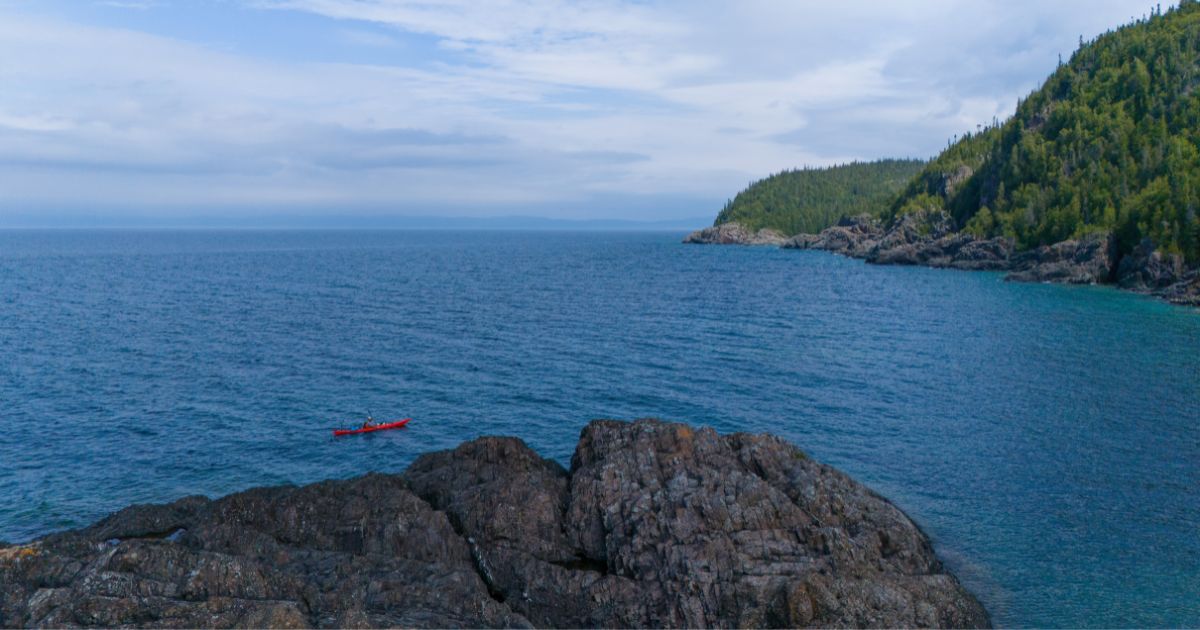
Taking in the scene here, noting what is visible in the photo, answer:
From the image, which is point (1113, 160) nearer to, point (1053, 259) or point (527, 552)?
point (1053, 259)

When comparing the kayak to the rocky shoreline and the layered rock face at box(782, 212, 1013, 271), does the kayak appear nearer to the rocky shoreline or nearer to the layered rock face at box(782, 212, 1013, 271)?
the rocky shoreline

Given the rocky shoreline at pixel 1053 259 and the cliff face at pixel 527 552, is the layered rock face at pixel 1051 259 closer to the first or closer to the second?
the rocky shoreline at pixel 1053 259

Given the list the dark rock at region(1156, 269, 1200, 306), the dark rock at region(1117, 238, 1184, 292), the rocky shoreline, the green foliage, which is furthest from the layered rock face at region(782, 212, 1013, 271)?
the dark rock at region(1156, 269, 1200, 306)

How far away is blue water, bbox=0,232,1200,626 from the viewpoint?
118ft

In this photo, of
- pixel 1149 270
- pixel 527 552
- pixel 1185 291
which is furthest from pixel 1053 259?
pixel 527 552

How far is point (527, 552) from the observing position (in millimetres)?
28859

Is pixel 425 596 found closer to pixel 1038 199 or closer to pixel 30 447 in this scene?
pixel 30 447

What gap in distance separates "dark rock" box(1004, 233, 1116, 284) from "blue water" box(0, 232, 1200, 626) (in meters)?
12.7

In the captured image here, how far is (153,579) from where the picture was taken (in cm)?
2136

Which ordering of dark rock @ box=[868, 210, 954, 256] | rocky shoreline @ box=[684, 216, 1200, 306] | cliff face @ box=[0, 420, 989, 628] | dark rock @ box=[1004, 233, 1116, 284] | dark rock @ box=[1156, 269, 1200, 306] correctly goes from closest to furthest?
cliff face @ box=[0, 420, 989, 628]
dark rock @ box=[1156, 269, 1200, 306]
rocky shoreline @ box=[684, 216, 1200, 306]
dark rock @ box=[1004, 233, 1116, 284]
dark rock @ box=[868, 210, 954, 256]

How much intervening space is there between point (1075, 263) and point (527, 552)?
134 m

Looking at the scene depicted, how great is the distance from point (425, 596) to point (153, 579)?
7.81 m

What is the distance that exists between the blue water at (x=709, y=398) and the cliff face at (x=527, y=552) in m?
7.85

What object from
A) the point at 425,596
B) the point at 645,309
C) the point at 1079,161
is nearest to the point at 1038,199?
the point at 1079,161
